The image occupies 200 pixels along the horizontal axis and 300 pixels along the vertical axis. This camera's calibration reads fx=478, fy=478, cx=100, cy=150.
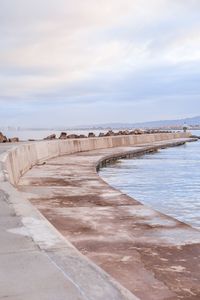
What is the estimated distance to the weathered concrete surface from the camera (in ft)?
14.5

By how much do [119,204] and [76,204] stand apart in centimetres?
78

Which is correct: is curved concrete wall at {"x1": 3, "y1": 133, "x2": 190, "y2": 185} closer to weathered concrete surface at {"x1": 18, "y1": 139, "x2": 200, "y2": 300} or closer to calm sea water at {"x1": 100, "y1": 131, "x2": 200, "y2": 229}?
weathered concrete surface at {"x1": 18, "y1": 139, "x2": 200, "y2": 300}

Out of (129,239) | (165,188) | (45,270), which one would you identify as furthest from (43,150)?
(45,270)

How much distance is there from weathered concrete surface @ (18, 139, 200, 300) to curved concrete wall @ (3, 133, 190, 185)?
137 centimetres

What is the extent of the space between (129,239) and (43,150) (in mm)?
14062

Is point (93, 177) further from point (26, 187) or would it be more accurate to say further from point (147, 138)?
point (147, 138)

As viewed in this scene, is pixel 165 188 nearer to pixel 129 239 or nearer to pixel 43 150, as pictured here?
pixel 129 239

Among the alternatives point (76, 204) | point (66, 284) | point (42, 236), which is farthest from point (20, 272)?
point (76, 204)

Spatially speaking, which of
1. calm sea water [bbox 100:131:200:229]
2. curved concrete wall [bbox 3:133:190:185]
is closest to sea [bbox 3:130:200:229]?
calm sea water [bbox 100:131:200:229]

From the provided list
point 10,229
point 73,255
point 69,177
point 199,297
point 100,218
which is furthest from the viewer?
point 69,177

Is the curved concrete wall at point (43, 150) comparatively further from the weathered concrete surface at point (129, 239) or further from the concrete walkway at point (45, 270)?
the concrete walkway at point (45, 270)

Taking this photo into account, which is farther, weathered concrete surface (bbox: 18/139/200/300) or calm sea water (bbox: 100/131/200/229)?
calm sea water (bbox: 100/131/200/229)

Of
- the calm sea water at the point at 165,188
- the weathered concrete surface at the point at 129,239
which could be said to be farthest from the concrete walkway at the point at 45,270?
the calm sea water at the point at 165,188

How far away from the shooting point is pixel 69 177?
13086 millimetres
